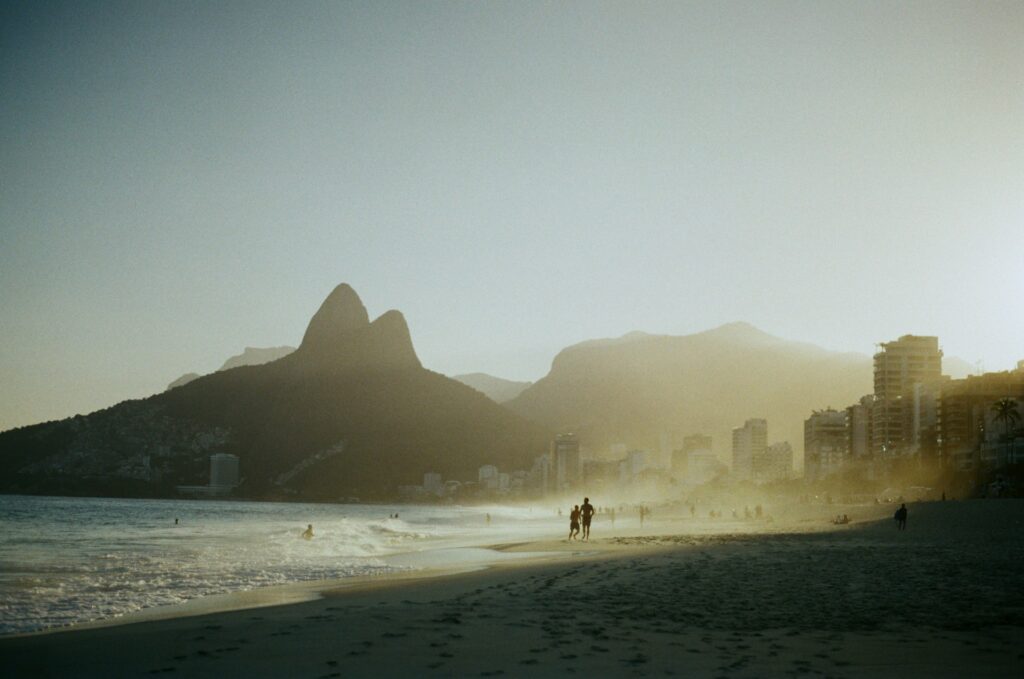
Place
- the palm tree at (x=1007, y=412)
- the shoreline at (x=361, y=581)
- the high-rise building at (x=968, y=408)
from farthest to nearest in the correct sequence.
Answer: the high-rise building at (x=968, y=408)
the palm tree at (x=1007, y=412)
the shoreline at (x=361, y=581)

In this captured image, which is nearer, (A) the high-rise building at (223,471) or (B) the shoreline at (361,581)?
(B) the shoreline at (361,581)

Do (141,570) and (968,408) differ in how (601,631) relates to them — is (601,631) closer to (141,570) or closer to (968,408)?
(141,570)

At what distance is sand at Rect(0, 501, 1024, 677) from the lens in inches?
356

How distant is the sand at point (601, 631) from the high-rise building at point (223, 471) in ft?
577

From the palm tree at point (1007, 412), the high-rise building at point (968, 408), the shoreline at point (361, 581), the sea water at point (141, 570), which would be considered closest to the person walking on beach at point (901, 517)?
→ the shoreline at point (361, 581)

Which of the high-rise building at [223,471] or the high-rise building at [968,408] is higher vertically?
the high-rise building at [968,408]

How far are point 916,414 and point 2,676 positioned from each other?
584ft

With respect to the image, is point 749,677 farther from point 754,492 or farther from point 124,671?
point 754,492

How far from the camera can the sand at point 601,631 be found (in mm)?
9047

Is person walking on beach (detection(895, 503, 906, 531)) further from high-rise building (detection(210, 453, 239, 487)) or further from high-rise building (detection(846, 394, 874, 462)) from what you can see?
high-rise building (detection(210, 453, 239, 487))

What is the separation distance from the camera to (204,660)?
9812 mm

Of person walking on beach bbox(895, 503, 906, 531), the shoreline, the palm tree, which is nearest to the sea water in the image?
the shoreline

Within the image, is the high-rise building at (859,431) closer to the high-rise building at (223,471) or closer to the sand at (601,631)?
the high-rise building at (223,471)

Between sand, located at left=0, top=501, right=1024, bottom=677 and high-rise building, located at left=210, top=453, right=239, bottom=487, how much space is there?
176 meters
